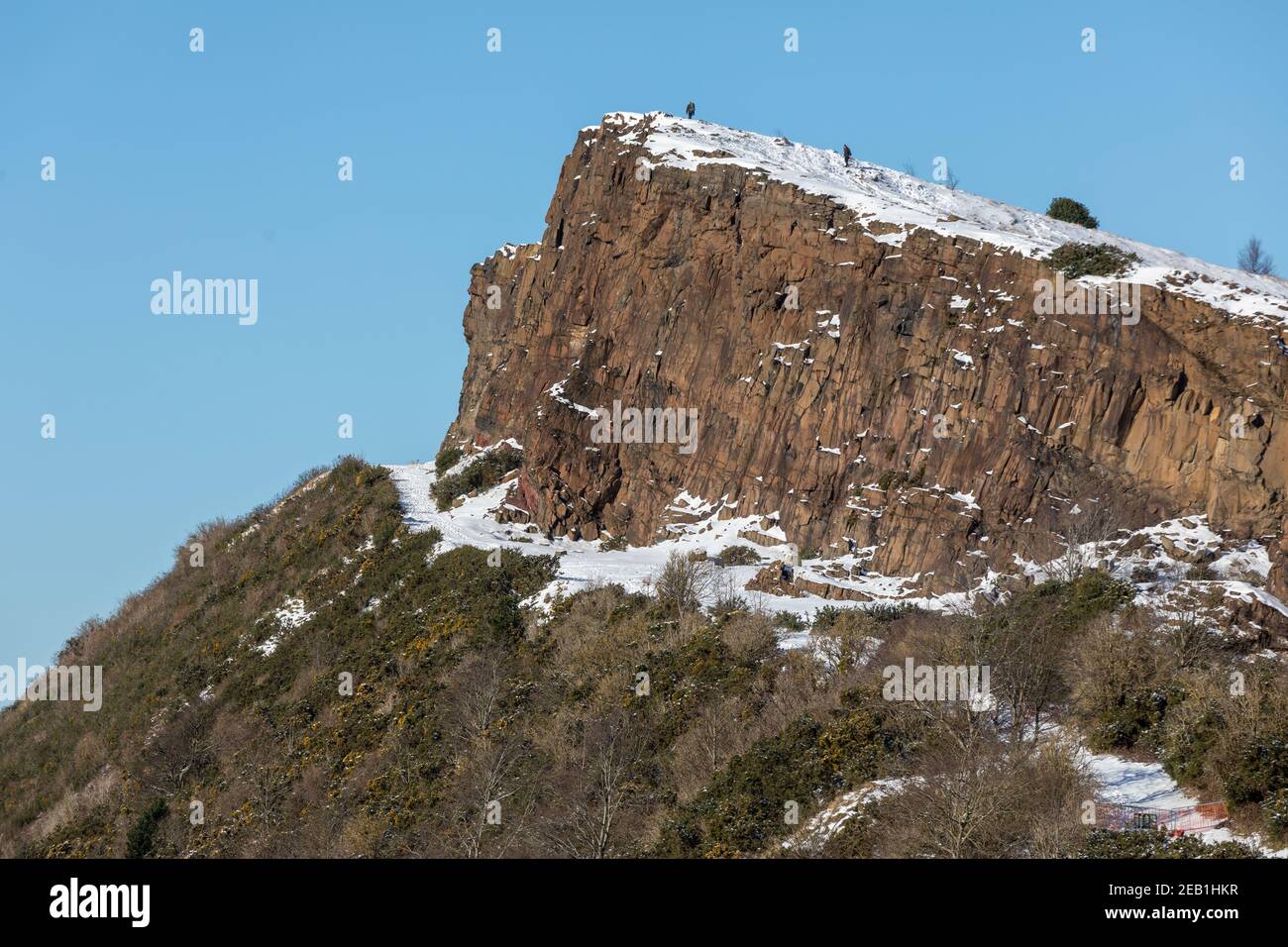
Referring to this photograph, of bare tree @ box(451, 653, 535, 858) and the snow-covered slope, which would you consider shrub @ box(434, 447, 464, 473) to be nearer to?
the snow-covered slope

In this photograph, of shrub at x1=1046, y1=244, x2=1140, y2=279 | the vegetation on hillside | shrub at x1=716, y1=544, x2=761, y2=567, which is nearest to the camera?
the vegetation on hillside

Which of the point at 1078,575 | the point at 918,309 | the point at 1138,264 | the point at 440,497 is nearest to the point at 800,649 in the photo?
the point at 1078,575

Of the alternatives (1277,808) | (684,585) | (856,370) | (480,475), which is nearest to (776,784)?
(1277,808)

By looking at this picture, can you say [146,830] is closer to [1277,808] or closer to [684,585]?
[684,585]

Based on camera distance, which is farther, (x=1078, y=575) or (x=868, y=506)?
(x=868, y=506)

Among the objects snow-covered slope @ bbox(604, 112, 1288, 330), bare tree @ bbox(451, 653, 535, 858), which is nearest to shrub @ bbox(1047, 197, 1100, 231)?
snow-covered slope @ bbox(604, 112, 1288, 330)
